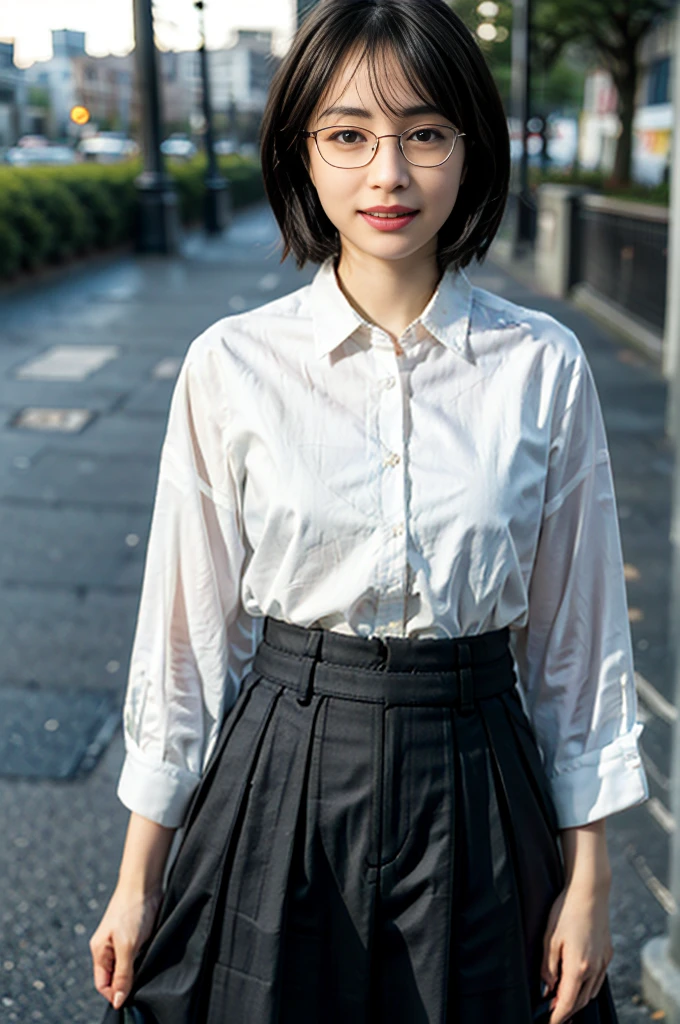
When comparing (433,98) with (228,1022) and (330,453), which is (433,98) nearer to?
(330,453)

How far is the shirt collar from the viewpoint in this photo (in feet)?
5.29

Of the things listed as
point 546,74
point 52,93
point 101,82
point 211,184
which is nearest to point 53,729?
point 52,93

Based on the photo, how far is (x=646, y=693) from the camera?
4.29 metres

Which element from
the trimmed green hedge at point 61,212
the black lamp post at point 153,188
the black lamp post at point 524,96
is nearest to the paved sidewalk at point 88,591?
the trimmed green hedge at point 61,212

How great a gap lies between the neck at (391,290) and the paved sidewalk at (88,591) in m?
0.31

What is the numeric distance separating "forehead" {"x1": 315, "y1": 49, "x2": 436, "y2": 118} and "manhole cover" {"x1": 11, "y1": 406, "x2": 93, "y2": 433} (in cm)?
663

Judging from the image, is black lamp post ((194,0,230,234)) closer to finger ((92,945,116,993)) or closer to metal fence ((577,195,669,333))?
metal fence ((577,195,669,333))

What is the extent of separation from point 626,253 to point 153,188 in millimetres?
9339

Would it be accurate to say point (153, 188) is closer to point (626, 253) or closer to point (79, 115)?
point (79, 115)

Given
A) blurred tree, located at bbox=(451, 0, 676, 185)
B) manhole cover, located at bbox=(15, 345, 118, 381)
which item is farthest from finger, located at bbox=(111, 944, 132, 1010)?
blurred tree, located at bbox=(451, 0, 676, 185)

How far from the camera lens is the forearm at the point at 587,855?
1.64 metres

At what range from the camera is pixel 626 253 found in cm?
1193

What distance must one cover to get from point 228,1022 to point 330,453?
793 mm

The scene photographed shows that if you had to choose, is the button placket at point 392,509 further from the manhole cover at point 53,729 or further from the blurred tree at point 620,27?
the blurred tree at point 620,27
